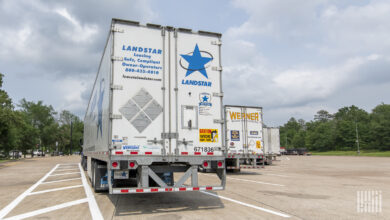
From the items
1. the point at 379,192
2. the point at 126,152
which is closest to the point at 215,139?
the point at 126,152

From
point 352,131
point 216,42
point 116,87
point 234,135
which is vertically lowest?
point 234,135

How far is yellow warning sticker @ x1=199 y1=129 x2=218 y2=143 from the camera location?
710 cm

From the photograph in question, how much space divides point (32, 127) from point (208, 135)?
62837 millimetres

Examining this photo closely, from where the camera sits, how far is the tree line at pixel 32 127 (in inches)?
1433

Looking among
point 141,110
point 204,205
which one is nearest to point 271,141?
point 204,205

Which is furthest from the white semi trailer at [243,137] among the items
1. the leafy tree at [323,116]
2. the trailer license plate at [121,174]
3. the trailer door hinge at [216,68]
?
the leafy tree at [323,116]

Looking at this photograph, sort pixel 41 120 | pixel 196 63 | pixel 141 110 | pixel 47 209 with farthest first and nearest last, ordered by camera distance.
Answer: pixel 41 120, pixel 196 63, pixel 47 209, pixel 141 110

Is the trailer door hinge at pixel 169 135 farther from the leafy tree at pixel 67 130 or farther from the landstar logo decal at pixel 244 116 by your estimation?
the leafy tree at pixel 67 130

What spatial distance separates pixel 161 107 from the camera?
691cm

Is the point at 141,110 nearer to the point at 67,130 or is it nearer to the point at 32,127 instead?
the point at 32,127

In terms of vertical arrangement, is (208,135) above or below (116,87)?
below

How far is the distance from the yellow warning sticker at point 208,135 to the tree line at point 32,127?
35463 mm

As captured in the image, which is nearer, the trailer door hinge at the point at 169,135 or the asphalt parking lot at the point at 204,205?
the asphalt parking lot at the point at 204,205

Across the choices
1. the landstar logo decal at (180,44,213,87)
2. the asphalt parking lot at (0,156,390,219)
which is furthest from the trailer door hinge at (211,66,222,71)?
the asphalt parking lot at (0,156,390,219)
